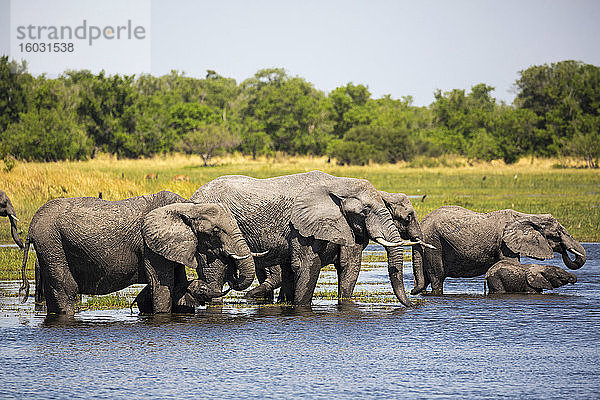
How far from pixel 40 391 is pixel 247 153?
73781 millimetres

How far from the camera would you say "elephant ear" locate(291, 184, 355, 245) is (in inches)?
512

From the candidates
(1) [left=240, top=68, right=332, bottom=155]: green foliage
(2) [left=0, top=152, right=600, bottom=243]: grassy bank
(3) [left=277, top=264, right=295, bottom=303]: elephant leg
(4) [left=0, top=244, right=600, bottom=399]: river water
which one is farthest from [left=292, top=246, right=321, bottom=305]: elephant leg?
(1) [left=240, top=68, right=332, bottom=155]: green foliage

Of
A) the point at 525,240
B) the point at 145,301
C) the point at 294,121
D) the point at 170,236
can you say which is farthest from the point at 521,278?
the point at 294,121

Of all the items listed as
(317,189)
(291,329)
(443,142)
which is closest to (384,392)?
(291,329)

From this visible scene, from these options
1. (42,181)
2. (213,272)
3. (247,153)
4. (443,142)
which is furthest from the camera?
(247,153)

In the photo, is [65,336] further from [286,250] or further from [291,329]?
[286,250]

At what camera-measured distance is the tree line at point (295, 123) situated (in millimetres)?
60719

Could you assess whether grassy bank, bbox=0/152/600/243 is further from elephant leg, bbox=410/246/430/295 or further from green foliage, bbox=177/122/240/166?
green foliage, bbox=177/122/240/166

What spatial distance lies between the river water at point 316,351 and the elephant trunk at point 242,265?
0.51m

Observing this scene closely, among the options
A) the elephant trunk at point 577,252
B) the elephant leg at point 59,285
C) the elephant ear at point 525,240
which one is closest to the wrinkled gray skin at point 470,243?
the elephant ear at point 525,240

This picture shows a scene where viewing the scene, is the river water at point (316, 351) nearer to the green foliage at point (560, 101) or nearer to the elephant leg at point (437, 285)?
the elephant leg at point (437, 285)

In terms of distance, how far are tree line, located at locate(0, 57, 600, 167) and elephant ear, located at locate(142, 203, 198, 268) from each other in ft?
146

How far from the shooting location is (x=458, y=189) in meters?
40.8

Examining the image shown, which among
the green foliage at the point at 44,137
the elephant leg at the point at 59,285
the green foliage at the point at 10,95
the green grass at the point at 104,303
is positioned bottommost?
the green grass at the point at 104,303
